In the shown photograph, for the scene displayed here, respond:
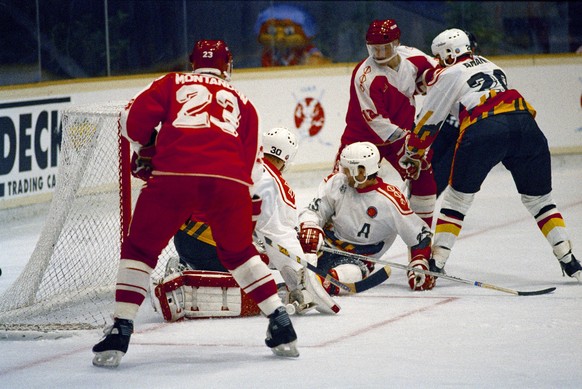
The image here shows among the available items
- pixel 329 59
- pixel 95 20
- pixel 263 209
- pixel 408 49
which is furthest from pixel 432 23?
pixel 263 209

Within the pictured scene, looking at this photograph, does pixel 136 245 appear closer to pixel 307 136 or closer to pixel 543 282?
pixel 543 282

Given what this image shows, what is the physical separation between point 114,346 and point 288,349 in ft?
1.84

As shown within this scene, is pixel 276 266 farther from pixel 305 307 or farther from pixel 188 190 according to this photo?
pixel 188 190

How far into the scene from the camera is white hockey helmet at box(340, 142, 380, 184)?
518 cm

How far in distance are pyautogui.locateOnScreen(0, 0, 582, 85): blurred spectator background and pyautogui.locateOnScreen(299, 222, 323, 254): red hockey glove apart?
2.99 m

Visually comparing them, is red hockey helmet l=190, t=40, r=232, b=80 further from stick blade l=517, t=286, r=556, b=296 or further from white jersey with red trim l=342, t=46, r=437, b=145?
white jersey with red trim l=342, t=46, r=437, b=145

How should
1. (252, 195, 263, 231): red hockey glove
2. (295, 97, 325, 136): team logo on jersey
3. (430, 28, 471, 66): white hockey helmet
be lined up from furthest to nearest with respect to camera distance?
1. (295, 97, 325, 136): team logo on jersey
2. (430, 28, 471, 66): white hockey helmet
3. (252, 195, 263, 231): red hockey glove

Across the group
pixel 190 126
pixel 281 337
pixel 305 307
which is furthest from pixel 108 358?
pixel 305 307

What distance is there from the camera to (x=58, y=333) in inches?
171

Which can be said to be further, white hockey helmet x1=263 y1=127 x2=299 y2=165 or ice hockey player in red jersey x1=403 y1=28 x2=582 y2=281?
ice hockey player in red jersey x1=403 y1=28 x2=582 y2=281

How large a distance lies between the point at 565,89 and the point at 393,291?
5.04 m

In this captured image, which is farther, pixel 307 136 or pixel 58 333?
pixel 307 136

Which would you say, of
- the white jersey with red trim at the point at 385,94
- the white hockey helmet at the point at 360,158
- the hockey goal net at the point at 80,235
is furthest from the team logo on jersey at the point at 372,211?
the hockey goal net at the point at 80,235

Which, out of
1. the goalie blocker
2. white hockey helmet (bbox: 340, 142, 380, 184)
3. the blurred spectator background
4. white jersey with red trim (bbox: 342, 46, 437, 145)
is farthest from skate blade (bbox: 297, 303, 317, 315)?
the blurred spectator background
